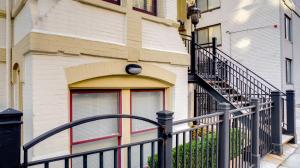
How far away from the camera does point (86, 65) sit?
390 cm

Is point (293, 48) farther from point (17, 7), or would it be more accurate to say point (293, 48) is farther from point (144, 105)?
point (17, 7)

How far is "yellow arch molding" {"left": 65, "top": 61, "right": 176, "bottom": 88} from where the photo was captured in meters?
3.75

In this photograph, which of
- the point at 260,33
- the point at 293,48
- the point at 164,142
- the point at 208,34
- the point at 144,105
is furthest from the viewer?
the point at 208,34

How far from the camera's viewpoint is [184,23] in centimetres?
811

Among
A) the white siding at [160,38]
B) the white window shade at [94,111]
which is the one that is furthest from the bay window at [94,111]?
the white siding at [160,38]

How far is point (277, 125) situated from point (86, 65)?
448 cm

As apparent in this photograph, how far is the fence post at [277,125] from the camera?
534cm

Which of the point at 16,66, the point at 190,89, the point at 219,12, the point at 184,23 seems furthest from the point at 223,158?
the point at 219,12

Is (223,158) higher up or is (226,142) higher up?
(226,142)

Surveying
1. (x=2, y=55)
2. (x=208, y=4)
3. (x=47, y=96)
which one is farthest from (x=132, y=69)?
(x=208, y=4)

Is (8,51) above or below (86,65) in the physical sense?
above

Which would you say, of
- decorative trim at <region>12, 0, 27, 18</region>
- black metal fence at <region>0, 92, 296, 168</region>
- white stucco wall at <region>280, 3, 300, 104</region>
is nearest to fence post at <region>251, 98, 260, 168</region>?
black metal fence at <region>0, 92, 296, 168</region>

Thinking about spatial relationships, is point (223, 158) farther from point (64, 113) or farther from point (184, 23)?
point (184, 23)

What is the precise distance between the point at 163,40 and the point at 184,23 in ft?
10.3
